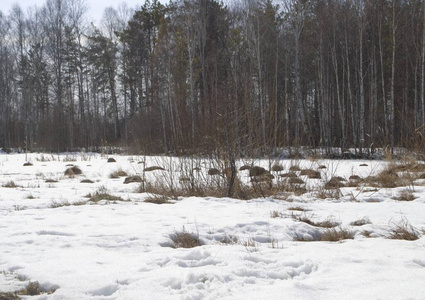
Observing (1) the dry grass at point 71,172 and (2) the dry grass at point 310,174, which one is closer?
(2) the dry grass at point 310,174

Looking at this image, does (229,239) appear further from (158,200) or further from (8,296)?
(158,200)

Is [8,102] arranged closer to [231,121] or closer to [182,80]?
[182,80]

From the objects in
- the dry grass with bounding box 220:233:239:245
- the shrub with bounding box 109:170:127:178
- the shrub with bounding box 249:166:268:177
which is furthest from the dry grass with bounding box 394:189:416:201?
the shrub with bounding box 109:170:127:178

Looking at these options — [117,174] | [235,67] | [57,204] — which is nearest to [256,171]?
[57,204]

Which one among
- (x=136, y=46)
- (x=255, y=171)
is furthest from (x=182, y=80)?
(x=255, y=171)

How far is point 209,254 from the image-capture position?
247cm

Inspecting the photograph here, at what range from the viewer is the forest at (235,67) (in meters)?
13.4

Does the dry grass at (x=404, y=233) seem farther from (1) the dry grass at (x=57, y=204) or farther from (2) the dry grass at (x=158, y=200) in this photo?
(1) the dry grass at (x=57, y=204)

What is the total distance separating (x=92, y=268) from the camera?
2174mm

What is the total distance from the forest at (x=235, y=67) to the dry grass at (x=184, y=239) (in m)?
2.67

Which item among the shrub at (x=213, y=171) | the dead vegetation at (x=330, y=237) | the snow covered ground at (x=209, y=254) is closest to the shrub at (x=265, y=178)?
the shrub at (x=213, y=171)

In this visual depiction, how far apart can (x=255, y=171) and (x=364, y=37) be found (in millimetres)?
14392

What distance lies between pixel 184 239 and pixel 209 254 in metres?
0.55

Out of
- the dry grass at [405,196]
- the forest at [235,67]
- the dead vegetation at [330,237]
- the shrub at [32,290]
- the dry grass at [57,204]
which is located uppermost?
the forest at [235,67]
